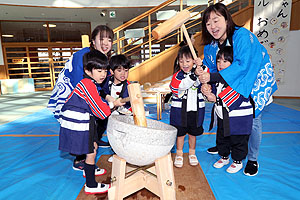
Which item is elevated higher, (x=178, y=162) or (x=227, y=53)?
(x=227, y=53)

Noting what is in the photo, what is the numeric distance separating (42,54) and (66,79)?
8.38 metres

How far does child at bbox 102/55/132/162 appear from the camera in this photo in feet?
5.76

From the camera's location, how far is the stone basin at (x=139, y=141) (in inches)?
37.6

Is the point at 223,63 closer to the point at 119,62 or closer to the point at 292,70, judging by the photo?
the point at 119,62

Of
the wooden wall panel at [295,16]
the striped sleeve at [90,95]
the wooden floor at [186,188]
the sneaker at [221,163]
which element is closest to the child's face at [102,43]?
the striped sleeve at [90,95]

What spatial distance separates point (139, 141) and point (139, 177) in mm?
418

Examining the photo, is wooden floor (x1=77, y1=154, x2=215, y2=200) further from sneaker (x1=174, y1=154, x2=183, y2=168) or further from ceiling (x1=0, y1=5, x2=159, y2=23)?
ceiling (x1=0, y1=5, x2=159, y2=23)

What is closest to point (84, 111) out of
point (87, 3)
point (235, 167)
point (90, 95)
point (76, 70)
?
point (90, 95)

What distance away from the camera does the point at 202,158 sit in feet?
6.07

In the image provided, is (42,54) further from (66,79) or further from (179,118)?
(179,118)

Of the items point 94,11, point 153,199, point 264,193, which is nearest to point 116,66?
point 153,199

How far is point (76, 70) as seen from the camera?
157cm

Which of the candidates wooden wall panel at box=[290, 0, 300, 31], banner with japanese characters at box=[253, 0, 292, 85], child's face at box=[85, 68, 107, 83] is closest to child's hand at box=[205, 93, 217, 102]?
child's face at box=[85, 68, 107, 83]

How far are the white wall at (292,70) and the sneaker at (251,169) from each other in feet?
13.7
